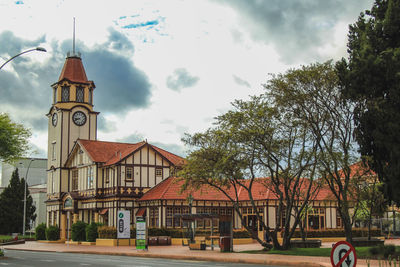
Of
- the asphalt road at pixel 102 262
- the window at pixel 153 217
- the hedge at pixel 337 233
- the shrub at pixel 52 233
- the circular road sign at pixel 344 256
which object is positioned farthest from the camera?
the shrub at pixel 52 233

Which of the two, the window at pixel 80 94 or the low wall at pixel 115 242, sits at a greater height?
the window at pixel 80 94

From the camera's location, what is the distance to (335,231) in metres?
48.2

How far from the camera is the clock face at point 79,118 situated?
59781mm

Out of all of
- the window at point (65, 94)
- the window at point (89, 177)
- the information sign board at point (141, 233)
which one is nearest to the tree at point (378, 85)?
the information sign board at point (141, 233)

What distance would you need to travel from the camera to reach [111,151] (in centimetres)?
5712

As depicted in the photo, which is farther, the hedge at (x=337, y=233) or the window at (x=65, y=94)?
the window at (x=65, y=94)

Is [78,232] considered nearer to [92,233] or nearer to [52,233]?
[92,233]

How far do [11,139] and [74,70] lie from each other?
89.4 feet

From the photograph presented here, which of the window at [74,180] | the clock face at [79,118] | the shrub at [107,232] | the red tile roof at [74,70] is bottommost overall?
the shrub at [107,232]

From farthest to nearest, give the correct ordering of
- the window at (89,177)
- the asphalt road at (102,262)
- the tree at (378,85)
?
the window at (89,177), the asphalt road at (102,262), the tree at (378,85)

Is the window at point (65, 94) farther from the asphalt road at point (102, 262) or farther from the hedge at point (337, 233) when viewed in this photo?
the asphalt road at point (102, 262)

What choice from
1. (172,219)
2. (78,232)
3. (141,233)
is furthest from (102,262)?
(78,232)

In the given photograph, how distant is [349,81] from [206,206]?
30164 millimetres

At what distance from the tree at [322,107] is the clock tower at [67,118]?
33606 mm
